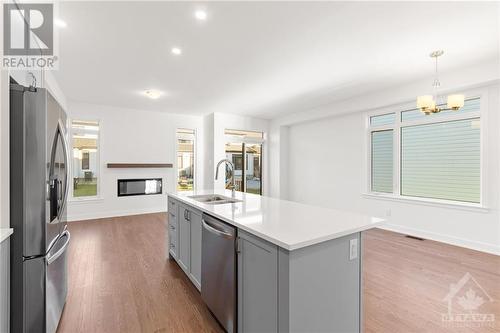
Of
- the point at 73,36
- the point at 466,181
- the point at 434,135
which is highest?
the point at 73,36

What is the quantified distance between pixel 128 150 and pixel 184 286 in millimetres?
4525

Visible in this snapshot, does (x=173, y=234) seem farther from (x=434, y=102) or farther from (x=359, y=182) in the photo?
(x=359, y=182)

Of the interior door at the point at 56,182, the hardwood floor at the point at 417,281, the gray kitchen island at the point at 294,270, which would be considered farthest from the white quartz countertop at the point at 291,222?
the interior door at the point at 56,182

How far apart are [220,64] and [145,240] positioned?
9.98ft

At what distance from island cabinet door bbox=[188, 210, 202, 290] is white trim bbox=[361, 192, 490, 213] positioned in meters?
3.97

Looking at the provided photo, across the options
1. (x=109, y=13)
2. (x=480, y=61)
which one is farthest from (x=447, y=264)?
(x=109, y=13)

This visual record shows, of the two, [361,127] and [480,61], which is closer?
[480,61]

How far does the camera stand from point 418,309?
208 centimetres

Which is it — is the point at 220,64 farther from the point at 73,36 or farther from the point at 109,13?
the point at 73,36

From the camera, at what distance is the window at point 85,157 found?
18.0 feet

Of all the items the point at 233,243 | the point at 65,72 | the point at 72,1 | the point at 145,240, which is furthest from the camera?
the point at 145,240

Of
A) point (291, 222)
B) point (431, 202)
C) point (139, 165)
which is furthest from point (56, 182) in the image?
point (431, 202)

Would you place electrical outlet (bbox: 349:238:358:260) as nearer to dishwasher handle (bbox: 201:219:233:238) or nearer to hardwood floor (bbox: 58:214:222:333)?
dishwasher handle (bbox: 201:219:233:238)

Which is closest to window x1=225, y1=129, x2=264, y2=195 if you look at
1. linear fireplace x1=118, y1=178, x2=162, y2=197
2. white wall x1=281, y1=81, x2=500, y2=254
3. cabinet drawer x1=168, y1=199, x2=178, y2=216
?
white wall x1=281, y1=81, x2=500, y2=254
